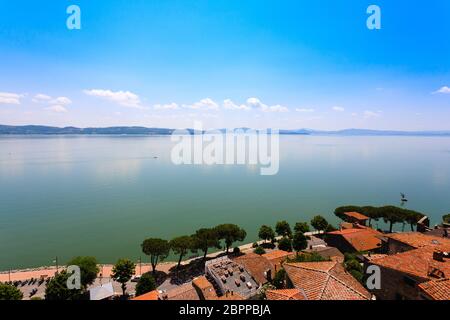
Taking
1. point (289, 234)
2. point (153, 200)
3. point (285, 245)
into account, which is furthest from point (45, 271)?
point (153, 200)

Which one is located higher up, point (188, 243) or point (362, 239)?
point (188, 243)

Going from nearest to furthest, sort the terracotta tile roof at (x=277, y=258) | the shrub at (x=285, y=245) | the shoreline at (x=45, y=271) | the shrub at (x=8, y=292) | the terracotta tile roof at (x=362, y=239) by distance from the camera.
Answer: the shrub at (x=8, y=292), the terracotta tile roof at (x=277, y=258), the shoreline at (x=45, y=271), the terracotta tile roof at (x=362, y=239), the shrub at (x=285, y=245)

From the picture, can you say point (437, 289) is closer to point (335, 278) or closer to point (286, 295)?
point (335, 278)

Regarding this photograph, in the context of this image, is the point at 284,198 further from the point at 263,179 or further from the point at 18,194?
the point at 18,194

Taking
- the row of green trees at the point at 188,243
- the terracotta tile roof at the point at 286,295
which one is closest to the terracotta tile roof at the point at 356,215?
the row of green trees at the point at 188,243

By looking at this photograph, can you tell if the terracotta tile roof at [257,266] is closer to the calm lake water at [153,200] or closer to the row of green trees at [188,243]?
the row of green trees at [188,243]

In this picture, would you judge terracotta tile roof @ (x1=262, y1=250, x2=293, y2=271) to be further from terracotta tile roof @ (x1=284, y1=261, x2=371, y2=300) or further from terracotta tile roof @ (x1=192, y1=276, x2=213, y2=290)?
terracotta tile roof @ (x1=284, y1=261, x2=371, y2=300)
